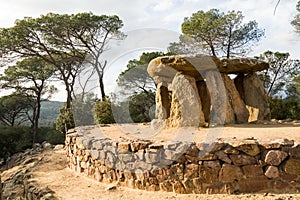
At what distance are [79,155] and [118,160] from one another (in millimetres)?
1634

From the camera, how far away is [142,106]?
15781 mm

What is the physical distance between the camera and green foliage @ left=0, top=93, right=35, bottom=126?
67.5 feet

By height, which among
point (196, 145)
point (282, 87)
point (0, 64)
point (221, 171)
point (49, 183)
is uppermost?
point (0, 64)

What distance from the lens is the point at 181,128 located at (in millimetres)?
6504

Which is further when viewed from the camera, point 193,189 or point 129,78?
point 129,78

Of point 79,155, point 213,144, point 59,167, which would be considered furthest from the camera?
point 59,167

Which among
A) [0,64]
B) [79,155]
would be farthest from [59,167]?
[0,64]

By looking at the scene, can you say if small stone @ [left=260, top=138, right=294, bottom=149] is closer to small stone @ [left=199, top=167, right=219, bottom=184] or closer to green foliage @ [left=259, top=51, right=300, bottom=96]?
small stone @ [left=199, top=167, right=219, bottom=184]

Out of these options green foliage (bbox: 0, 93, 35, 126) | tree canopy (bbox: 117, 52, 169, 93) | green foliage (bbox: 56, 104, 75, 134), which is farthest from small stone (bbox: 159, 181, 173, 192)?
green foliage (bbox: 0, 93, 35, 126)

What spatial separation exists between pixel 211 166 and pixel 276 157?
883 millimetres

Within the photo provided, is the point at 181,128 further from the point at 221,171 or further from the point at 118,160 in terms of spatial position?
the point at 221,171

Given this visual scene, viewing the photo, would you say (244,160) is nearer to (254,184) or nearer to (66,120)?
(254,184)

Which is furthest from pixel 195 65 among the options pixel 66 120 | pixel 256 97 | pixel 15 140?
pixel 15 140

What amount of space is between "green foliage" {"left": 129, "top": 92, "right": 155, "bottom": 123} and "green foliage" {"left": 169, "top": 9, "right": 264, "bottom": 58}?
3048 mm
